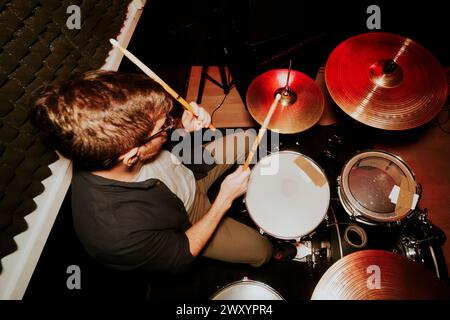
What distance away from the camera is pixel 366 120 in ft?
4.59

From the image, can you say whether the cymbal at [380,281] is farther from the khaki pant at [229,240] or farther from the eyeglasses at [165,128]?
the eyeglasses at [165,128]

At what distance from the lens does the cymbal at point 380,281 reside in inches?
43.7

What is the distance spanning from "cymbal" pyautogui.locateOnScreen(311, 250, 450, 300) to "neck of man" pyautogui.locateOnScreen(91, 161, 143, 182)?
3.52 ft

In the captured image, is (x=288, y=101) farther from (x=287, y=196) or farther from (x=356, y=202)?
(x=356, y=202)

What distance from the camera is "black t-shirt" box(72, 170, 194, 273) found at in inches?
40.3

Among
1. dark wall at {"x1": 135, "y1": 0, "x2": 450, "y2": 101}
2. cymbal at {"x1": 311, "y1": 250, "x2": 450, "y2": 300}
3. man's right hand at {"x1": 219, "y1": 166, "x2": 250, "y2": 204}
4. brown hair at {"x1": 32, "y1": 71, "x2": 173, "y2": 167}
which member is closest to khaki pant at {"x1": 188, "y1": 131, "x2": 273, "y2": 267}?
man's right hand at {"x1": 219, "y1": 166, "x2": 250, "y2": 204}

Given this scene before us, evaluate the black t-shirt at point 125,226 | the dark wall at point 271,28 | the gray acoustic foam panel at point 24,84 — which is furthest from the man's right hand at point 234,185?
the dark wall at point 271,28

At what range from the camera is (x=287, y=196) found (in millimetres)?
1523

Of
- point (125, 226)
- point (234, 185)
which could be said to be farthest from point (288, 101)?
point (125, 226)

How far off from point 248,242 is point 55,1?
1833 millimetres

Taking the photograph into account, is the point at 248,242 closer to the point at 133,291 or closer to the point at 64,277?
the point at 133,291

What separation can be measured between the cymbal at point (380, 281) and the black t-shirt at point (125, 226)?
2.34ft

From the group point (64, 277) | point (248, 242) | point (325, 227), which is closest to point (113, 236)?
point (64, 277)

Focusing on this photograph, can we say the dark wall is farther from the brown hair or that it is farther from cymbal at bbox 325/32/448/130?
the brown hair
